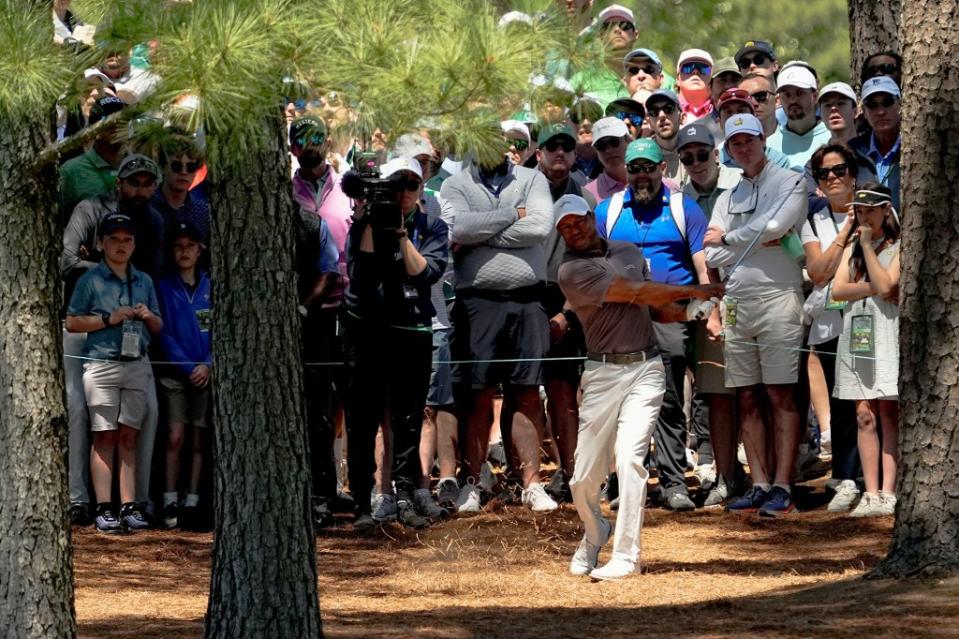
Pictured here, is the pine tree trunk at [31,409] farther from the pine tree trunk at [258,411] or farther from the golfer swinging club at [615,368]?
the golfer swinging club at [615,368]

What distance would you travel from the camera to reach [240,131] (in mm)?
6355

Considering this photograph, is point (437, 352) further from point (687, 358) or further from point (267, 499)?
point (267, 499)

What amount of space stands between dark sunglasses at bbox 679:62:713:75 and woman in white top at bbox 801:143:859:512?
2.81 m

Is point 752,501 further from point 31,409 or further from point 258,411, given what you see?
point 31,409

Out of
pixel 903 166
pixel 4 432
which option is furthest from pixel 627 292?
pixel 4 432

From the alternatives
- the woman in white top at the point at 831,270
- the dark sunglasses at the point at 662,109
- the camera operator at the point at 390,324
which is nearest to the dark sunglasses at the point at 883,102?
the woman in white top at the point at 831,270

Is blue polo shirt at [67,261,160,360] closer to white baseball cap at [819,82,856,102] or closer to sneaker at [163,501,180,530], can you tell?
sneaker at [163,501,180,530]

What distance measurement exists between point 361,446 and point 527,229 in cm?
180

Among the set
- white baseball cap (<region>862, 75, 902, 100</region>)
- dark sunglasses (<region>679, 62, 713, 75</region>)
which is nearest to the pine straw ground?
white baseball cap (<region>862, 75, 902, 100</region>)

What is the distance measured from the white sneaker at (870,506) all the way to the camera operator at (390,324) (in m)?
2.82

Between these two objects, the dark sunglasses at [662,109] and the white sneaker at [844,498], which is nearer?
the white sneaker at [844,498]

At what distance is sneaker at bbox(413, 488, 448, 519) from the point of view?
11648mm

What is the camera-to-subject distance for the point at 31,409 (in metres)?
7.45

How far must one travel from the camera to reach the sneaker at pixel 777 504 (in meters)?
11.2
